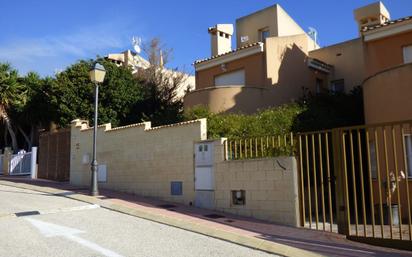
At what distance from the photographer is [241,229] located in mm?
10594

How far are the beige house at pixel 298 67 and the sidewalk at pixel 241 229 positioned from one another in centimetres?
539

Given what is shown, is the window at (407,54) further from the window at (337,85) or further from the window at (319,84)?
the window at (337,85)

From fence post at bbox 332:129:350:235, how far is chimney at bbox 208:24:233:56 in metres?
20.8

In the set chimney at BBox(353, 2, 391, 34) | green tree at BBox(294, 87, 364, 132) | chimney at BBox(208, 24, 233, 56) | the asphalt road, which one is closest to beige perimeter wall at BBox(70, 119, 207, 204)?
the asphalt road

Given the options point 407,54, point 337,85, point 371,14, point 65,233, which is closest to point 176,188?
point 65,233

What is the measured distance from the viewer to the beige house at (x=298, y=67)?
14.0m

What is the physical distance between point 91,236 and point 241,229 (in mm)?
3451

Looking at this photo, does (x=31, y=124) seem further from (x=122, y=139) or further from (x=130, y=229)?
(x=130, y=229)

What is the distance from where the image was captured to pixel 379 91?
1395 centimetres

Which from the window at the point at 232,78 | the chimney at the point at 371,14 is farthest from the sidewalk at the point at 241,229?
the chimney at the point at 371,14

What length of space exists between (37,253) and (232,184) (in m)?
6.38

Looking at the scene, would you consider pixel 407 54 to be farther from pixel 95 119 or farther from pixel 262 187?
pixel 95 119

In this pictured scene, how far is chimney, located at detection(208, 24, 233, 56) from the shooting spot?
30.3 metres

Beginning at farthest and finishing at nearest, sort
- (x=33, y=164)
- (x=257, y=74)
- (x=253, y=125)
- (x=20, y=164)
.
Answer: (x=20, y=164), (x=33, y=164), (x=257, y=74), (x=253, y=125)
